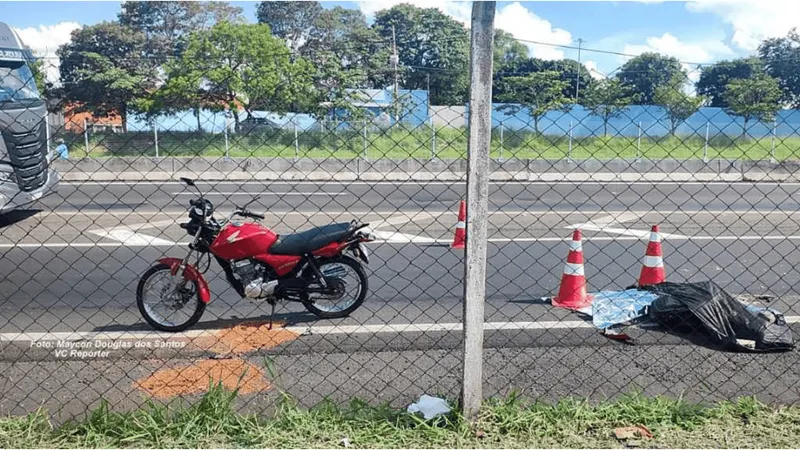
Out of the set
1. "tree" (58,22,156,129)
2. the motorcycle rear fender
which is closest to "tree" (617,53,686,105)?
"tree" (58,22,156,129)

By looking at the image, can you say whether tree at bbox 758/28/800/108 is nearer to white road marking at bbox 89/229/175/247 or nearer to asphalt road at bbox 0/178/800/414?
asphalt road at bbox 0/178/800/414

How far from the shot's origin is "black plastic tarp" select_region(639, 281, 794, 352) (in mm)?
4723

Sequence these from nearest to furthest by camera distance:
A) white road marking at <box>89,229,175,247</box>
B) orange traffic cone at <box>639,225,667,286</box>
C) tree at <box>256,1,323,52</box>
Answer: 1. orange traffic cone at <box>639,225,667,286</box>
2. white road marking at <box>89,229,175,247</box>
3. tree at <box>256,1,323,52</box>

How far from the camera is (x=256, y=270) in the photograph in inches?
219

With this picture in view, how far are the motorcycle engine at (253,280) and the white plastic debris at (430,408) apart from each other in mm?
2552

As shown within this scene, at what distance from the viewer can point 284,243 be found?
562cm

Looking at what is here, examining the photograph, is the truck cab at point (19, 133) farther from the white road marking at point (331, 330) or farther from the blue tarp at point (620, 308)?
the blue tarp at point (620, 308)

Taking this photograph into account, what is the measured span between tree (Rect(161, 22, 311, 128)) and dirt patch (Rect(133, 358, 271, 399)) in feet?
49.5

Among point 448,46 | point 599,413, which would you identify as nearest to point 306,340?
point 599,413

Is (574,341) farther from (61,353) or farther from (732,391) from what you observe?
(61,353)

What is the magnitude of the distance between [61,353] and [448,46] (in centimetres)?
2300

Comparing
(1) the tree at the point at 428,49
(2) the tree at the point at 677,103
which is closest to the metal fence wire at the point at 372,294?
(2) the tree at the point at 677,103

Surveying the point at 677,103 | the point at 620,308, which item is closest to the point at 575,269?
the point at 620,308

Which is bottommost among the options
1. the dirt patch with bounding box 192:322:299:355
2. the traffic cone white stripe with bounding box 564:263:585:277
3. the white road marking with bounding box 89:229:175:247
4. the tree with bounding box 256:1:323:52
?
the white road marking with bounding box 89:229:175:247
